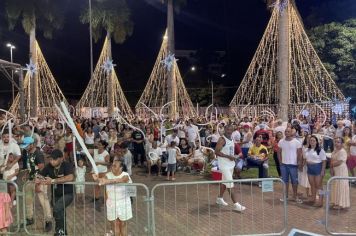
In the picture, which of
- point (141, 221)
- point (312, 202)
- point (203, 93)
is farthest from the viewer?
point (203, 93)

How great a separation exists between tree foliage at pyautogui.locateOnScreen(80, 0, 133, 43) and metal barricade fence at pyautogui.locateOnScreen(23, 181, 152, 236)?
2540cm

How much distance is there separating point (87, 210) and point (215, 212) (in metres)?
2.55

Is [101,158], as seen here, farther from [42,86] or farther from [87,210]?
[42,86]

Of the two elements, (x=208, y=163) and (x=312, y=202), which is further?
(x=208, y=163)

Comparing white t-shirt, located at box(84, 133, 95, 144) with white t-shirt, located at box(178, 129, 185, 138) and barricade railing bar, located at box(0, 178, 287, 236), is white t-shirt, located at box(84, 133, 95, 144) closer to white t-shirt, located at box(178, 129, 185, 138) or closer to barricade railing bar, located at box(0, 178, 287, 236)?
white t-shirt, located at box(178, 129, 185, 138)

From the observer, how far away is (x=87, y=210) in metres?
8.80

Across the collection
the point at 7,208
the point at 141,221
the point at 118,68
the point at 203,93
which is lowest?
the point at 141,221

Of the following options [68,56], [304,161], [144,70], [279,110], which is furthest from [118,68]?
[304,161]

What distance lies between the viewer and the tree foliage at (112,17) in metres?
32.9

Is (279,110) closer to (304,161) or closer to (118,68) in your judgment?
(304,161)

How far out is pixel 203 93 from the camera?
4900 centimetres

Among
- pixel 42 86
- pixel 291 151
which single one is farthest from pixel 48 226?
pixel 42 86

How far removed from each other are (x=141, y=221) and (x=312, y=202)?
12.0 feet

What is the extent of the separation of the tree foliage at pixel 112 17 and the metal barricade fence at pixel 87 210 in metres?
25.4
